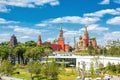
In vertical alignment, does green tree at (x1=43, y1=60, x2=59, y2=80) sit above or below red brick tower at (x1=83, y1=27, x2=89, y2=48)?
below

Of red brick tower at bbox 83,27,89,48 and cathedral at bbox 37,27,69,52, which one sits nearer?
red brick tower at bbox 83,27,89,48

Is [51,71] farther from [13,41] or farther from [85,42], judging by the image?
[85,42]

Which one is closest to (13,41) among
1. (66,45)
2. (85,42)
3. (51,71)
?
(66,45)

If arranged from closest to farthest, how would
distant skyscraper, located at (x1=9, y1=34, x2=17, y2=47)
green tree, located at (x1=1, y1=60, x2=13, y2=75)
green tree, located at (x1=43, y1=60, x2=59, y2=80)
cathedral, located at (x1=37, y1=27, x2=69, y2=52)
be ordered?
1. green tree, located at (x1=43, y1=60, x2=59, y2=80)
2. green tree, located at (x1=1, y1=60, x2=13, y2=75)
3. distant skyscraper, located at (x1=9, y1=34, x2=17, y2=47)
4. cathedral, located at (x1=37, y1=27, x2=69, y2=52)

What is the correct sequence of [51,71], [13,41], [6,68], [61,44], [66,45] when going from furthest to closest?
[66,45] → [61,44] → [13,41] → [6,68] → [51,71]

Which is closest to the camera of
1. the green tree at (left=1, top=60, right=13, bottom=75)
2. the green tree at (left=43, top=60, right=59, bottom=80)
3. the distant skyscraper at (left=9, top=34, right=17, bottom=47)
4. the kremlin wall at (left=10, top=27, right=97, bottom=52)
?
the green tree at (left=43, top=60, right=59, bottom=80)

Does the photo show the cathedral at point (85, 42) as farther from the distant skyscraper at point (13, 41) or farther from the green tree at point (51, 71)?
the green tree at point (51, 71)

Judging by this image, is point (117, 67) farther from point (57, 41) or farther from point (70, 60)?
point (57, 41)

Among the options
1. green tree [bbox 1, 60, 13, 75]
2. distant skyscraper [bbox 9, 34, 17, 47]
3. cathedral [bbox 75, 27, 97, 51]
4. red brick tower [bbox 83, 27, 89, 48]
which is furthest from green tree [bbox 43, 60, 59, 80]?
red brick tower [bbox 83, 27, 89, 48]

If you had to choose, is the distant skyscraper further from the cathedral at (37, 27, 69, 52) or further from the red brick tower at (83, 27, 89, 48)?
the red brick tower at (83, 27, 89, 48)

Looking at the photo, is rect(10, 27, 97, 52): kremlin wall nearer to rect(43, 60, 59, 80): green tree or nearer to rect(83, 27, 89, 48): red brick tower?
rect(83, 27, 89, 48): red brick tower

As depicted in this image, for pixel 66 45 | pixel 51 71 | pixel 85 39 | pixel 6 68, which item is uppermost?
pixel 85 39

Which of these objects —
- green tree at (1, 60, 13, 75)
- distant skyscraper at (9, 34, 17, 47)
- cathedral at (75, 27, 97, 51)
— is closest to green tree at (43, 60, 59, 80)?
green tree at (1, 60, 13, 75)

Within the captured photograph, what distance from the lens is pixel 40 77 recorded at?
61.8 metres
